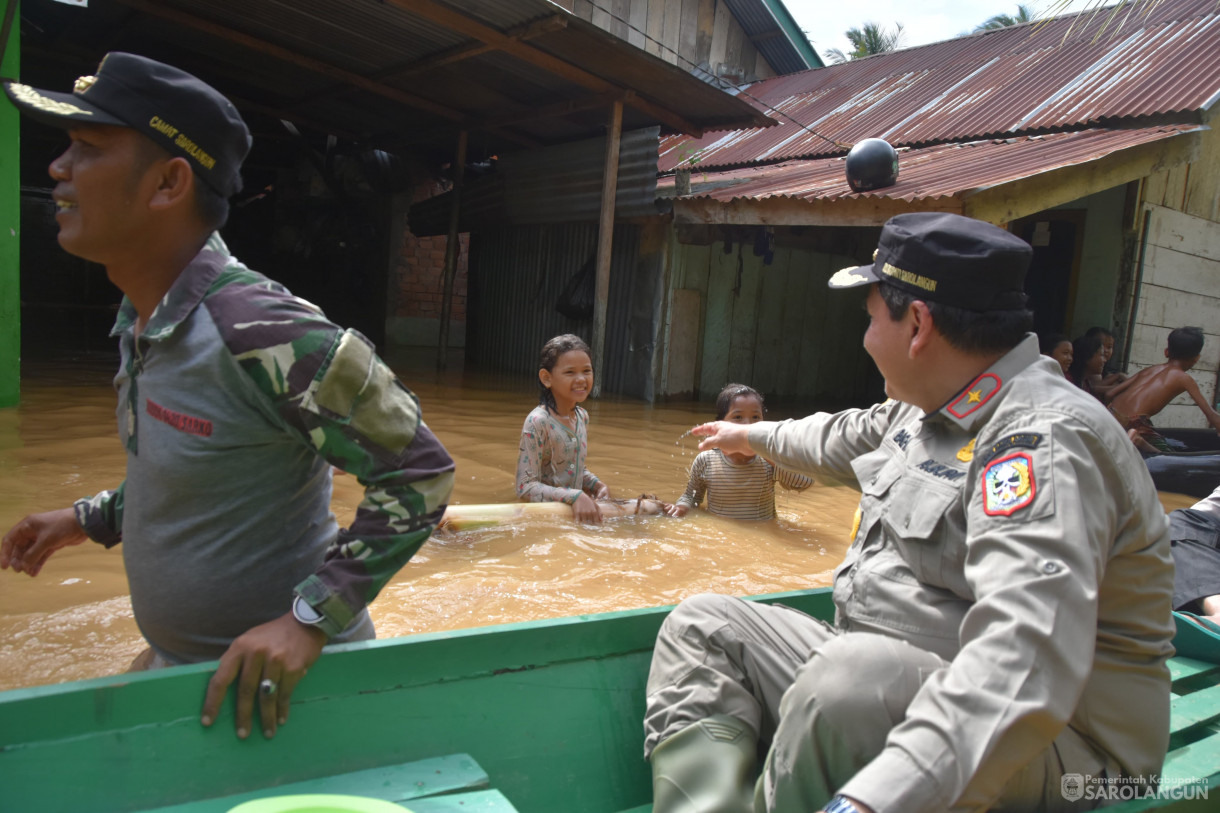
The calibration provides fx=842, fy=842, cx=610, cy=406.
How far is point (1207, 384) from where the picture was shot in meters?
10.8

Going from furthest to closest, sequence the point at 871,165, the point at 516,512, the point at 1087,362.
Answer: the point at 1087,362, the point at 871,165, the point at 516,512

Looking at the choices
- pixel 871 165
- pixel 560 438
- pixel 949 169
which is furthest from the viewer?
pixel 949 169

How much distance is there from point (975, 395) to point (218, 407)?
1551 millimetres

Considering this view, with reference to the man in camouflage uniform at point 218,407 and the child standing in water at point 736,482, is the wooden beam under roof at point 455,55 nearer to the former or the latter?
the child standing in water at point 736,482

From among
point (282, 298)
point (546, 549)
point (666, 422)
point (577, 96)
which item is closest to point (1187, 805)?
point (282, 298)

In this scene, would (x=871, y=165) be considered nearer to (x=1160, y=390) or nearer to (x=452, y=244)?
(x=1160, y=390)

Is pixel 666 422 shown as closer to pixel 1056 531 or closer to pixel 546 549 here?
pixel 546 549

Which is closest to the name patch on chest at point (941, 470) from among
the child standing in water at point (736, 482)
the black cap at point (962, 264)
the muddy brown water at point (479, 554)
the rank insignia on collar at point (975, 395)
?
the rank insignia on collar at point (975, 395)

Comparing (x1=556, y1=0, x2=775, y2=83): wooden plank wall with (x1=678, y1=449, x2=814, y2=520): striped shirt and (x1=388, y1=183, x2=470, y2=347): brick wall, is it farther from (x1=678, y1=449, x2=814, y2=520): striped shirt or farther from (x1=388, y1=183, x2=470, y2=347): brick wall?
(x1=678, y1=449, x2=814, y2=520): striped shirt

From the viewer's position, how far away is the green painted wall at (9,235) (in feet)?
20.6

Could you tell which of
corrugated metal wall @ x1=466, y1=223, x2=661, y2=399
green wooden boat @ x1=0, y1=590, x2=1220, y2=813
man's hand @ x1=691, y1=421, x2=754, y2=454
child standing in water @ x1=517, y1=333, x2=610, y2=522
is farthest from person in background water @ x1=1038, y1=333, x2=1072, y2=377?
man's hand @ x1=691, y1=421, x2=754, y2=454

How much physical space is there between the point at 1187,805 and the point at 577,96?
905cm

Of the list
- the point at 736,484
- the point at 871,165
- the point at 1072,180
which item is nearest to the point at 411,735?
the point at 736,484

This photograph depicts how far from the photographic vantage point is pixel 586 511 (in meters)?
4.82
